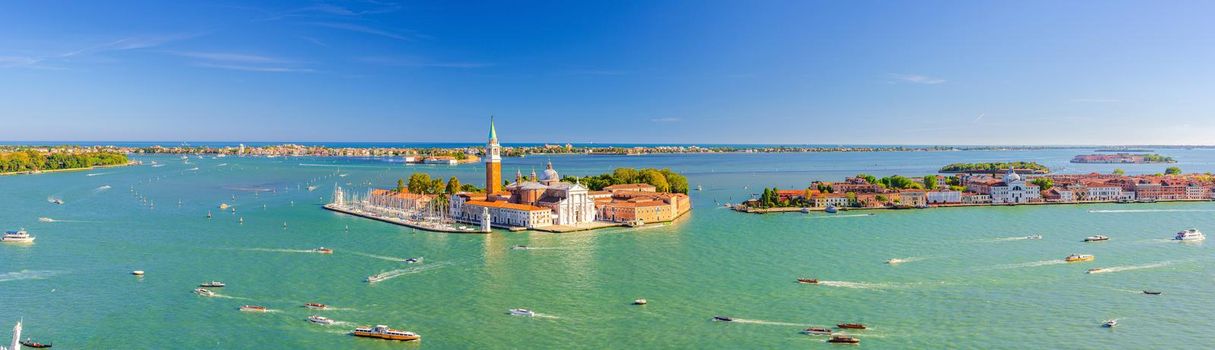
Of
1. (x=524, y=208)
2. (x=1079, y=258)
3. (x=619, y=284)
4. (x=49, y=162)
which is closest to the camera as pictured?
(x=619, y=284)

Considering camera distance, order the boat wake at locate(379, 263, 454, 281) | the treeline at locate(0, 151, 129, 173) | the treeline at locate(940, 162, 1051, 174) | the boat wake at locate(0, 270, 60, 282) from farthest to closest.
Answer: the treeline at locate(940, 162, 1051, 174) → the treeline at locate(0, 151, 129, 173) → the boat wake at locate(379, 263, 454, 281) → the boat wake at locate(0, 270, 60, 282)

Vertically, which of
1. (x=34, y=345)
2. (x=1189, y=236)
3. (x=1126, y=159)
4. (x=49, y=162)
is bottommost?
(x=34, y=345)

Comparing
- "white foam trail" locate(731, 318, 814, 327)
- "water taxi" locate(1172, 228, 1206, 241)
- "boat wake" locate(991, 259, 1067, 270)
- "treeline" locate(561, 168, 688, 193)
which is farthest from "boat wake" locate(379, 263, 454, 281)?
"water taxi" locate(1172, 228, 1206, 241)

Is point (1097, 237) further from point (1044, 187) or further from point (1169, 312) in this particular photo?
point (1044, 187)

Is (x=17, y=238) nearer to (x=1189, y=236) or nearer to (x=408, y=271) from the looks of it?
(x=408, y=271)

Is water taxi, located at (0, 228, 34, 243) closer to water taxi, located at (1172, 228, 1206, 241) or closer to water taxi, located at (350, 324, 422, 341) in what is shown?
water taxi, located at (350, 324, 422, 341)

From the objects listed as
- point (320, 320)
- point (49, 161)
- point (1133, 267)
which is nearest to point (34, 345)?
point (320, 320)

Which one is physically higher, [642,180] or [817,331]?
[642,180]
